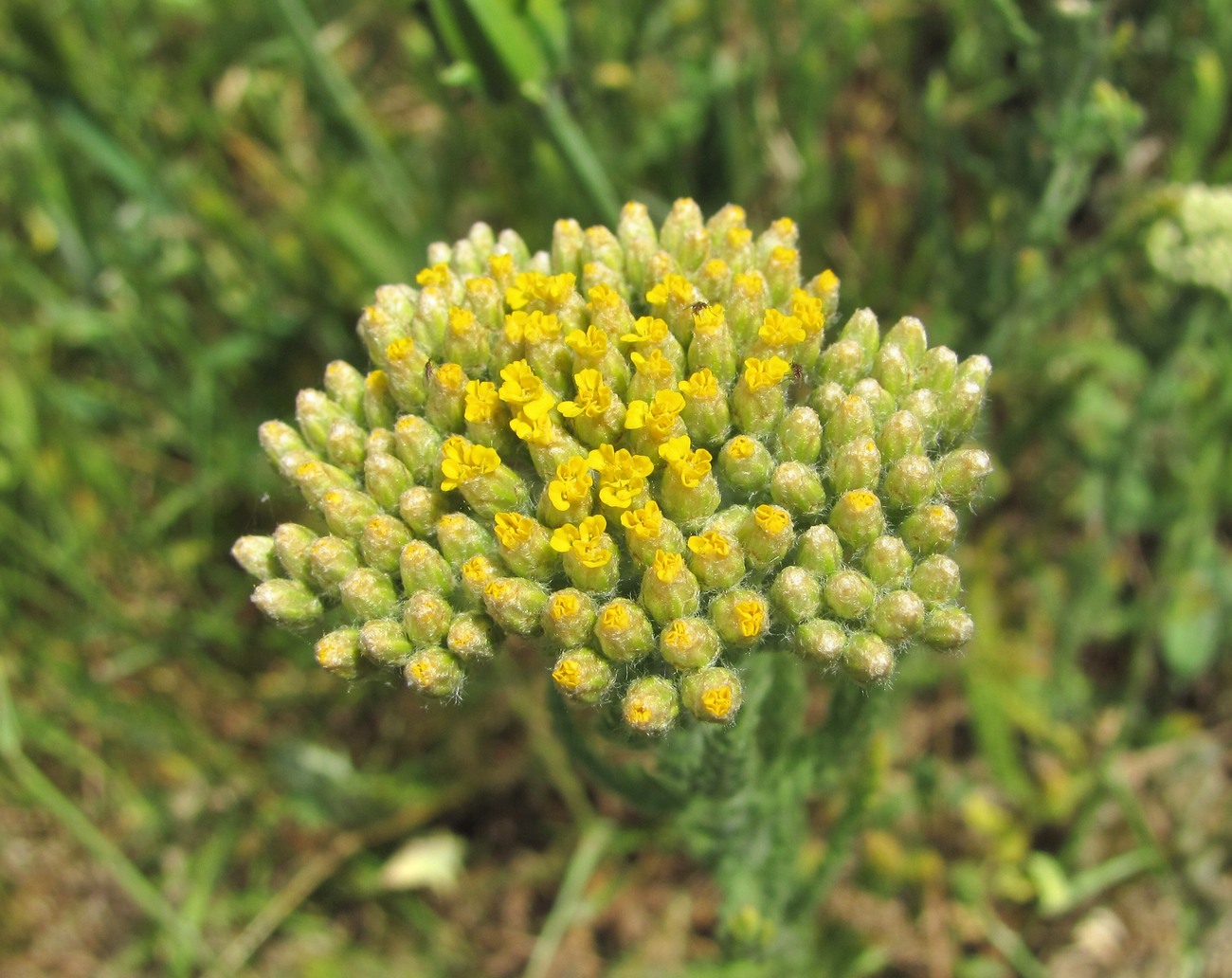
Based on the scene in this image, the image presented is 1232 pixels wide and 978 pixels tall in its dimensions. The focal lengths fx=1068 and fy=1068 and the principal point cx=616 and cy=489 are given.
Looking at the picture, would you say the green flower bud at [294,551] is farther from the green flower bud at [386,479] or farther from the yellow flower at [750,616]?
the yellow flower at [750,616]

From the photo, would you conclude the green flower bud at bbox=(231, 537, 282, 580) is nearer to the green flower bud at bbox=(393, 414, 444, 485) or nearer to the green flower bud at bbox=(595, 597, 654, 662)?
the green flower bud at bbox=(393, 414, 444, 485)

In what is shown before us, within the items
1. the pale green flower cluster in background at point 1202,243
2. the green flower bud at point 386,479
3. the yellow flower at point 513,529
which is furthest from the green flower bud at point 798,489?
the pale green flower cluster in background at point 1202,243

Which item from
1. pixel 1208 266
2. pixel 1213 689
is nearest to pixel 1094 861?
pixel 1213 689

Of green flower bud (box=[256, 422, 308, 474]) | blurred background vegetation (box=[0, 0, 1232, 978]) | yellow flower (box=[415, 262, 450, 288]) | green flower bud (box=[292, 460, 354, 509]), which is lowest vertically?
blurred background vegetation (box=[0, 0, 1232, 978])

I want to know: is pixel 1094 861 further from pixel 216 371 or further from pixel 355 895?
pixel 216 371

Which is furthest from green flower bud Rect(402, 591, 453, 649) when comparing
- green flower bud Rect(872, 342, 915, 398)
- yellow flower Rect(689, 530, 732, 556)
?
green flower bud Rect(872, 342, 915, 398)

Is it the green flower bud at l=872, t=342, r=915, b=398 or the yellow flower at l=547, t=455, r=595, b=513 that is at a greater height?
the yellow flower at l=547, t=455, r=595, b=513

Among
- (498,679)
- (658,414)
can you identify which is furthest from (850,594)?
(498,679)
